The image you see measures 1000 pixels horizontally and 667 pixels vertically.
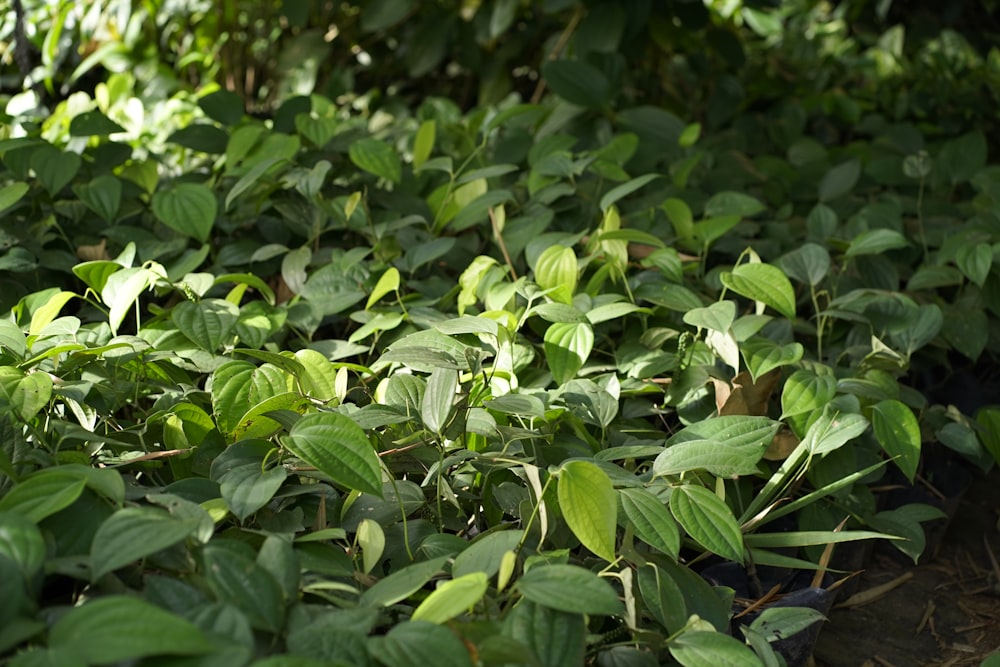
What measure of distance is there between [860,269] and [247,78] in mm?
1721

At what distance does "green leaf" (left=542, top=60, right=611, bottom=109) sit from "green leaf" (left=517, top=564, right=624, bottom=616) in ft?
4.46

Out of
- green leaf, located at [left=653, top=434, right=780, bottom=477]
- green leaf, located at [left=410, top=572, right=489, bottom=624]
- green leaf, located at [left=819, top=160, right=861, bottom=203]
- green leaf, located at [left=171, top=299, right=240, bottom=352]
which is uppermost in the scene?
green leaf, located at [left=171, top=299, right=240, bottom=352]

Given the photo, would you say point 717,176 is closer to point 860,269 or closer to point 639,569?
point 860,269

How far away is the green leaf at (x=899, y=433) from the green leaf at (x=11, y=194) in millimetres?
1200

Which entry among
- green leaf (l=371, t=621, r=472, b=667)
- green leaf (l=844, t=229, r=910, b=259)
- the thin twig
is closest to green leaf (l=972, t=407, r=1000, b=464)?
green leaf (l=844, t=229, r=910, b=259)

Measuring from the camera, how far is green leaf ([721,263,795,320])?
1.22 m

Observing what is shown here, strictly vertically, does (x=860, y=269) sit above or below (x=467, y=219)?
below

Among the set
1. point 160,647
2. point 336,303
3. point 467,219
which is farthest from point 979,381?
point 160,647

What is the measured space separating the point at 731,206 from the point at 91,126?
1090mm

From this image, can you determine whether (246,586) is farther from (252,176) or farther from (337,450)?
(252,176)

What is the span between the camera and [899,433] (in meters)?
1.12

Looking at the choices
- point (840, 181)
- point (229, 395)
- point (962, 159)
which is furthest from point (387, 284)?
point (962, 159)

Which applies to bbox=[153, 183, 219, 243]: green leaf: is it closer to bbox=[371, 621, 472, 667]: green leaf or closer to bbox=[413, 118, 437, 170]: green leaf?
bbox=[413, 118, 437, 170]: green leaf

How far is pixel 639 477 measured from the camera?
98 centimetres
